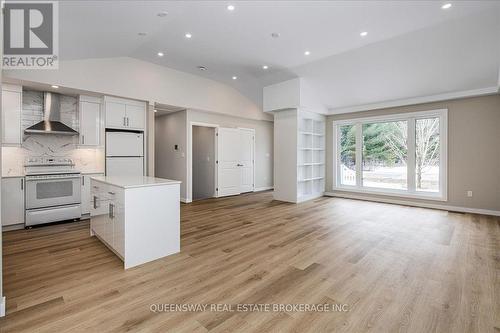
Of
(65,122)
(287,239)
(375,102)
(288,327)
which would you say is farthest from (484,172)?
(65,122)

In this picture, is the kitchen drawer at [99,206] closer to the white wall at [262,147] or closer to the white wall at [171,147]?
the white wall at [171,147]

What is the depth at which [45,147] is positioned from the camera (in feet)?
14.8

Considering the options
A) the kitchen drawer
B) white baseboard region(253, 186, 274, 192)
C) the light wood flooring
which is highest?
the kitchen drawer

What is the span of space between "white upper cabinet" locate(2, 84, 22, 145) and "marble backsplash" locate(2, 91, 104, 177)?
0.19 meters

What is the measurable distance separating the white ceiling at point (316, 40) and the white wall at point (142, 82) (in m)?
0.25

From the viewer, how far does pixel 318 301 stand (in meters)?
2.02

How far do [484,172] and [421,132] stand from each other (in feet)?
4.78

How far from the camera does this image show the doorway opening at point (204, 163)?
281 inches

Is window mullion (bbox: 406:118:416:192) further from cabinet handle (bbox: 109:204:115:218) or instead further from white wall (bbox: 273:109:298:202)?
cabinet handle (bbox: 109:204:115:218)

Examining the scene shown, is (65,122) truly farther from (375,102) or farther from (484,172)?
(484,172)

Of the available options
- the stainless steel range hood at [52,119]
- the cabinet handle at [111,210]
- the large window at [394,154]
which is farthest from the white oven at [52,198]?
the large window at [394,154]

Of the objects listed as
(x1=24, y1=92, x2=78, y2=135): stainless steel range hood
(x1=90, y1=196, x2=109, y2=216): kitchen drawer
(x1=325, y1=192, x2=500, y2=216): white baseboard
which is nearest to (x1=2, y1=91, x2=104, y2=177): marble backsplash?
(x1=24, y1=92, x2=78, y2=135): stainless steel range hood

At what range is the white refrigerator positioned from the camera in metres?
4.99

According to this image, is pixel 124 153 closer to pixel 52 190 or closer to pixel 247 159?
pixel 52 190
